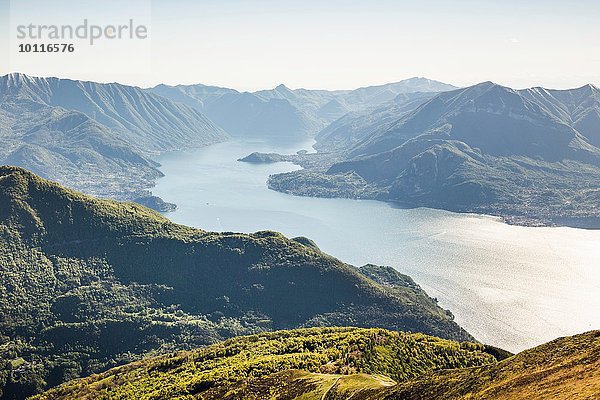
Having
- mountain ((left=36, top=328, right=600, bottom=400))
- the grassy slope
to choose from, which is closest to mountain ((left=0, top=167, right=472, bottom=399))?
mountain ((left=36, top=328, right=600, bottom=400))

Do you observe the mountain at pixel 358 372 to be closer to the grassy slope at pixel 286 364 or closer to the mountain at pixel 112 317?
the grassy slope at pixel 286 364

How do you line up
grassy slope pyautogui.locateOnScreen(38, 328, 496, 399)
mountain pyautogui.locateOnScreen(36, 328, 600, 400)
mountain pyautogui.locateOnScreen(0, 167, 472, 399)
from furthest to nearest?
mountain pyautogui.locateOnScreen(0, 167, 472, 399) < grassy slope pyautogui.locateOnScreen(38, 328, 496, 399) < mountain pyautogui.locateOnScreen(36, 328, 600, 400)

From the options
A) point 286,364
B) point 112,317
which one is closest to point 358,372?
→ point 286,364

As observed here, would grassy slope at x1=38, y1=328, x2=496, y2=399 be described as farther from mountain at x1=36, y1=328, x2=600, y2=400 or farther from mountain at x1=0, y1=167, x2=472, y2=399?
mountain at x1=0, y1=167, x2=472, y2=399

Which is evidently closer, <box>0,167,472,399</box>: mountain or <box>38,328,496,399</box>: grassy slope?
<box>38,328,496,399</box>: grassy slope

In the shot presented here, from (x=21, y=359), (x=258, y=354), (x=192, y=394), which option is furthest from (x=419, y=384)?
(x=21, y=359)

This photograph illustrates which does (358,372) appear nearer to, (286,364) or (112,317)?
(286,364)

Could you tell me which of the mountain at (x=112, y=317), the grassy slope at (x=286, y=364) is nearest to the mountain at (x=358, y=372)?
the grassy slope at (x=286, y=364)
